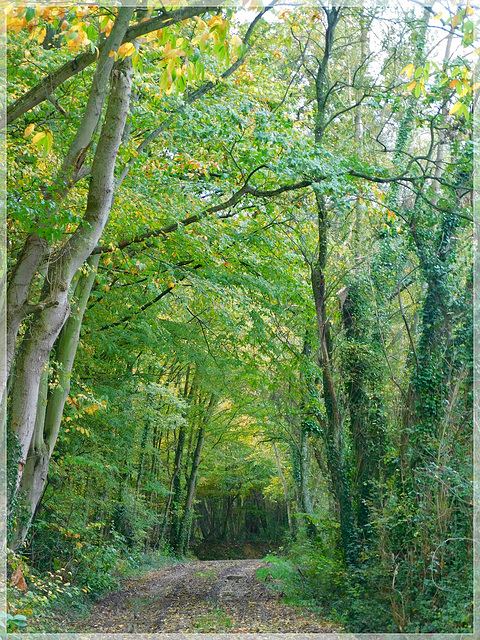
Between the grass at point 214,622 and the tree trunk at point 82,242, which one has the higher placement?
the tree trunk at point 82,242

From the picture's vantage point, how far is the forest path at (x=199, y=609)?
9734mm

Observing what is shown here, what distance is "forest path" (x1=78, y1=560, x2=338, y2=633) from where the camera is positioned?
31.9 feet

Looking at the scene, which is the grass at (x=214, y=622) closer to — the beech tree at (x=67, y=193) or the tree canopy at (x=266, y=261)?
the tree canopy at (x=266, y=261)

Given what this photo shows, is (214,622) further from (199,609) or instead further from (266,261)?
(266,261)

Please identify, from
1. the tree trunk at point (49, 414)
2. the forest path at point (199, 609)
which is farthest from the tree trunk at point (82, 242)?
the forest path at point (199, 609)

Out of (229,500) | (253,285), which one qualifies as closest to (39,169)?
(253,285)

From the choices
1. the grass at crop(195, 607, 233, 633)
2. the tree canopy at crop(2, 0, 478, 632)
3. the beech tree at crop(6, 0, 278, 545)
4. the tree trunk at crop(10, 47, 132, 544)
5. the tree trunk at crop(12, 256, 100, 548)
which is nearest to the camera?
the beech tree at crop(6, 0, 278, 545)

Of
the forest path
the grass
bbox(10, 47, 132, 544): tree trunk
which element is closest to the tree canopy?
bbox(10, 47, 132, 544): tree trunk

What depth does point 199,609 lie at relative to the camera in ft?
38.3

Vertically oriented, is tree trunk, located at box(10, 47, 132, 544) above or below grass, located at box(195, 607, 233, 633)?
above

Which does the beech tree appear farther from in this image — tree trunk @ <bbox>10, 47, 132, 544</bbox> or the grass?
the grass

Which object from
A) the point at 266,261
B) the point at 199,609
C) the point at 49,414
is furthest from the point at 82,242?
the point at 199,609

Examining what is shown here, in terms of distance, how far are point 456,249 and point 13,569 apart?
8.34 meters

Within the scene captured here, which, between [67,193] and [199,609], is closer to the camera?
[67,193]
